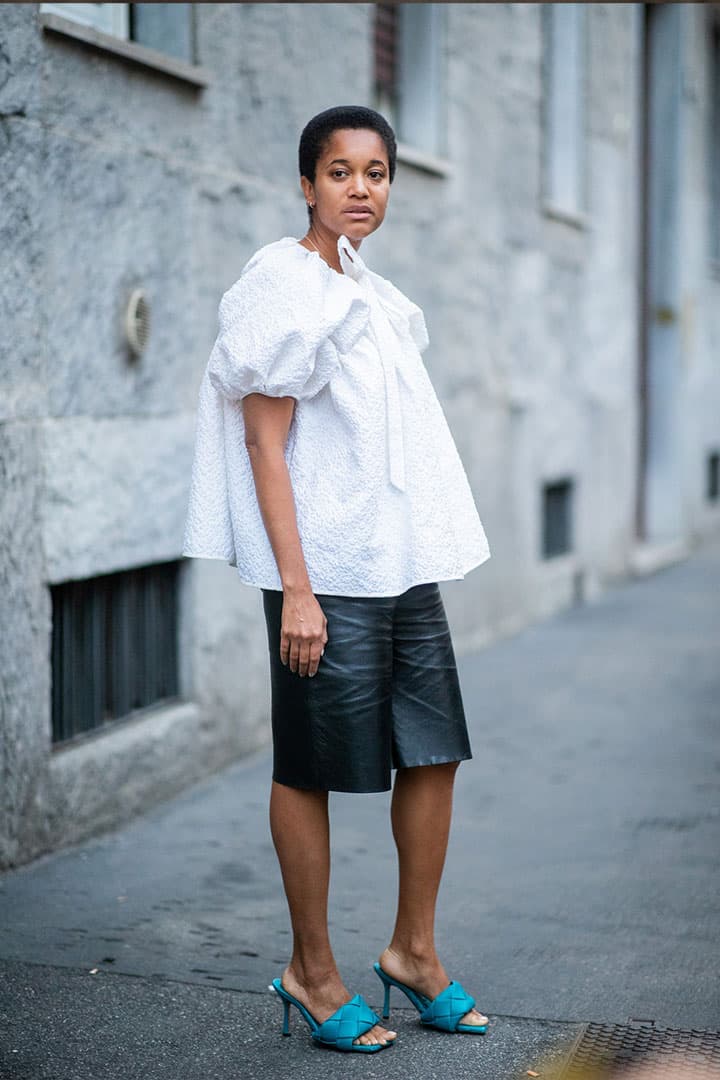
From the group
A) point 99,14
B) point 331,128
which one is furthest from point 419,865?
point 99,14

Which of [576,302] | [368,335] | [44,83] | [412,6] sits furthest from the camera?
[576,302]

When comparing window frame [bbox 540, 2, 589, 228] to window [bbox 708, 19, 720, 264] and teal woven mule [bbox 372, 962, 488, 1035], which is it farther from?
teal woven mule [bbox 372, 962, 488, 1035]

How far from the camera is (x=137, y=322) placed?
4.96 metres

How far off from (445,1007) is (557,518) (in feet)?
23.7

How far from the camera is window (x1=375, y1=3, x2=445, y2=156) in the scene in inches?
320

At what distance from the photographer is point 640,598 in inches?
416

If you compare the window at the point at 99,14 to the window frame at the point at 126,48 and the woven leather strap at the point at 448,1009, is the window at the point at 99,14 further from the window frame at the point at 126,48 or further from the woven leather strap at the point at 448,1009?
the woven leather strap at the point at 448,1009

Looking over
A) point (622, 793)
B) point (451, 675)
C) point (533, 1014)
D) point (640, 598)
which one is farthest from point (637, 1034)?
point (640, 598)

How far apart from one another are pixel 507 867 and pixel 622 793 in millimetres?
985

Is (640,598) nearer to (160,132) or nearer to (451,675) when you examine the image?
(160,132)

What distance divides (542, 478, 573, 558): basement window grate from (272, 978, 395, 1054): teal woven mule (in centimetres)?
687

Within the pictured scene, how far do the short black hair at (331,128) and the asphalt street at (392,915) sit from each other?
178 cm

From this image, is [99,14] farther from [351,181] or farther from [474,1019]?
[474,1019]

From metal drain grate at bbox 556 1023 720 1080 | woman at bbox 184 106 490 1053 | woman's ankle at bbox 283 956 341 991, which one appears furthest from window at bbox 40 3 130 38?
metal drain grate at bbox 556 1023 720 1080
